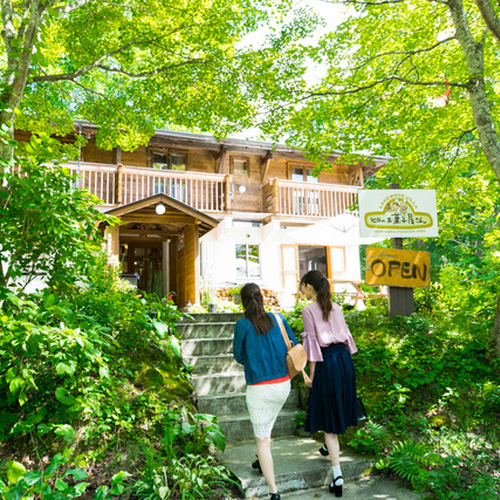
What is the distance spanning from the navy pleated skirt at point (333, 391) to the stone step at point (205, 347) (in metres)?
2.53

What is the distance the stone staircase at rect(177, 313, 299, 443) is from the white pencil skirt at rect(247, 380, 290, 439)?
51.0 inches

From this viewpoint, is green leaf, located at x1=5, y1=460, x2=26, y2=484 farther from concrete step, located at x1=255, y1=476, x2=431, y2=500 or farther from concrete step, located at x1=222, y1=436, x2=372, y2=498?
concrete step, located at x1=255, y1=476, x2=431, y2=500

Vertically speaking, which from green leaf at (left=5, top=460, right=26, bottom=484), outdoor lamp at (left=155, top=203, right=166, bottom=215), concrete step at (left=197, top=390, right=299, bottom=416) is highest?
outdoor lamp at (left=155, top=203, right=166, bottom=215)

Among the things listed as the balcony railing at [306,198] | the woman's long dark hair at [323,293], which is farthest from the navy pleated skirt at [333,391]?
the balcony railing at [306,198]

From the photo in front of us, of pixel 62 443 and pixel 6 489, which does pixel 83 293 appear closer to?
pixel 62 443

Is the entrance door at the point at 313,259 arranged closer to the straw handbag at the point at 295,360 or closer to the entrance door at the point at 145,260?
the entrance door at the point at 145,260

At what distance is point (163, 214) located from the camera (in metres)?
10.6

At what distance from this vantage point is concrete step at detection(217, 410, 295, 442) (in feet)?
14.4

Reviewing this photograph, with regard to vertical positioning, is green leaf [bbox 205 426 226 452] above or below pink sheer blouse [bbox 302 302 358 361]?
below

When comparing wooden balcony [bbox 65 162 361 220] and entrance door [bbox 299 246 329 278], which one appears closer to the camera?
wooden balcony [bbox 65 162 361 220]

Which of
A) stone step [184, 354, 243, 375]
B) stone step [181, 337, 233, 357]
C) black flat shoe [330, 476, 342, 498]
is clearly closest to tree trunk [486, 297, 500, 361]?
black flat shoe [330, 476, 342, 498]

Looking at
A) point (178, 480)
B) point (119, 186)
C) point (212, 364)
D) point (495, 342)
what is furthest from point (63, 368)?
point (119, 186)

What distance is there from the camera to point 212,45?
785 centimetres

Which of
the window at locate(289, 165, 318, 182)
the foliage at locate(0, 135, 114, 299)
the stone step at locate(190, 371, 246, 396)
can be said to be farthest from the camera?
the window at locate(289, 165, 318, 182)
